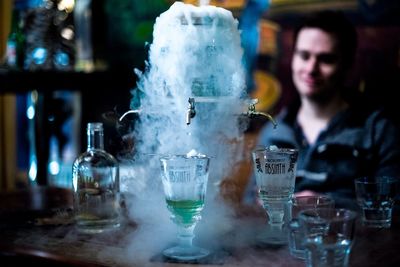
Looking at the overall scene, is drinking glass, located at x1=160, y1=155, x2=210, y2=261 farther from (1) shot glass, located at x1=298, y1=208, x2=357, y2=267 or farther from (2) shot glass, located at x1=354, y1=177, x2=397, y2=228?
(2) shot glass, located at x1=354, y1=177, x2=397, y2=228

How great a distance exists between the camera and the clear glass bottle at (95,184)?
4.84 ft

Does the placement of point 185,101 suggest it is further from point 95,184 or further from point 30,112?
point 30,112

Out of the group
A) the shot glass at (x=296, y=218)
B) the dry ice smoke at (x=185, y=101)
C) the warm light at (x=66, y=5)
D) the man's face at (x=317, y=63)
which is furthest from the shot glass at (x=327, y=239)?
the warm light at (x=66, y=5)

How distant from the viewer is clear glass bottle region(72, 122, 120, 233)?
4.84ft

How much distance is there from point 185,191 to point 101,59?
286cm

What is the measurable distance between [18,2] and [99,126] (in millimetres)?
2608

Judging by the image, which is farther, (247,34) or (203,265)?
(247,34)

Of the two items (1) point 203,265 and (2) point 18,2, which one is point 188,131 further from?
(2) point 18,2

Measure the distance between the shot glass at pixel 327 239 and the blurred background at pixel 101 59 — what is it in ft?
5.20

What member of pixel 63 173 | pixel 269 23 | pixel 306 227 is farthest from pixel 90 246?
pixel 63 173

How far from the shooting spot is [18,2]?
3770 millimetres

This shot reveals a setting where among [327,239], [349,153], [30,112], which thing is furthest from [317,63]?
[30,112]

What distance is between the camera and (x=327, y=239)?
3.44 ft

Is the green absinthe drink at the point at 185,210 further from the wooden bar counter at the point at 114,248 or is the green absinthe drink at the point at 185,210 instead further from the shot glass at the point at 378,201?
the shot glass at the point at 378,201
